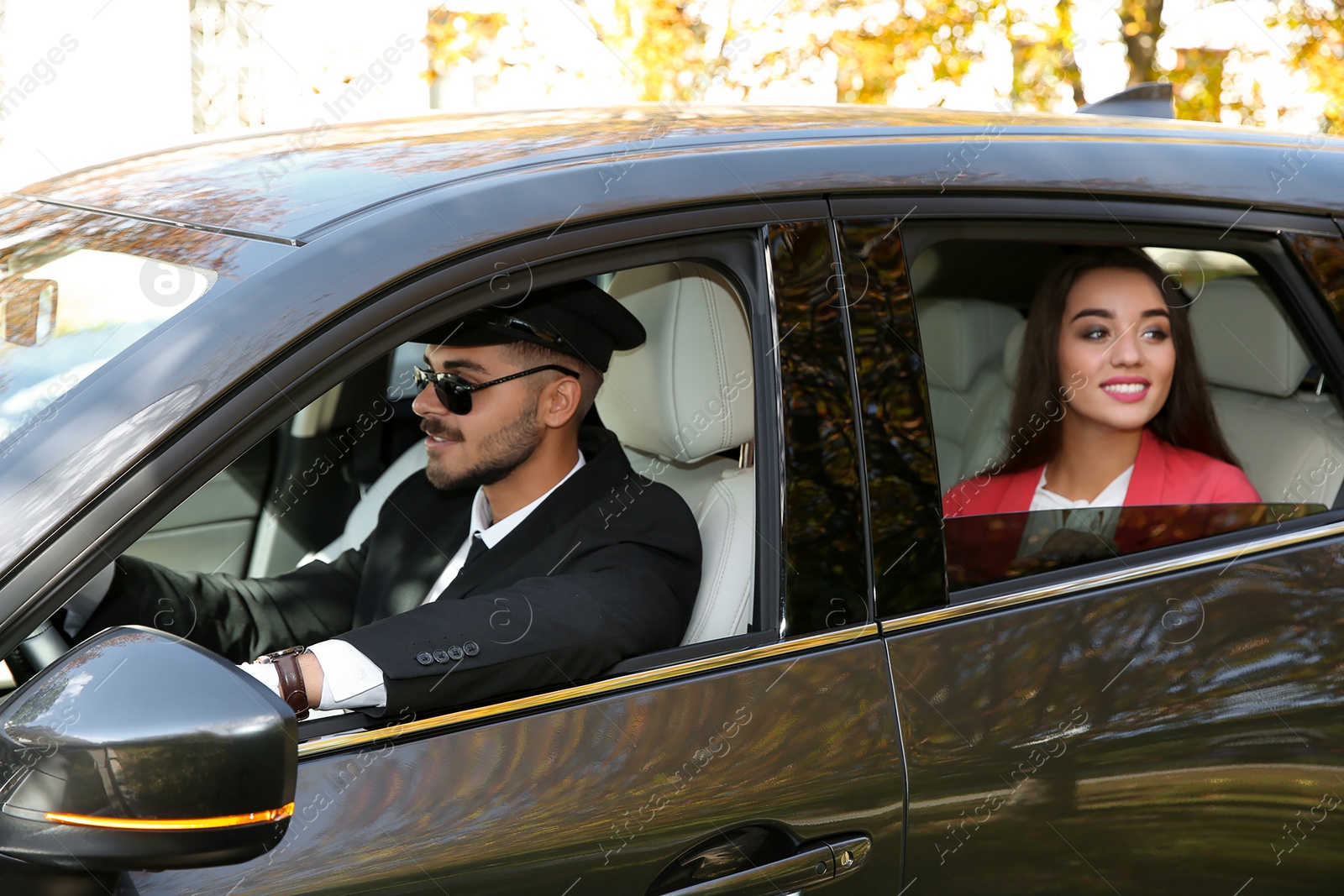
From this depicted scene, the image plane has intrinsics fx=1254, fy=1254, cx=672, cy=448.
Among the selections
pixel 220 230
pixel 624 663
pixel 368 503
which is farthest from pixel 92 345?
pixel 368 503

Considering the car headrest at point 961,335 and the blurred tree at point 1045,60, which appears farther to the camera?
the blurred tree at point 1045,60

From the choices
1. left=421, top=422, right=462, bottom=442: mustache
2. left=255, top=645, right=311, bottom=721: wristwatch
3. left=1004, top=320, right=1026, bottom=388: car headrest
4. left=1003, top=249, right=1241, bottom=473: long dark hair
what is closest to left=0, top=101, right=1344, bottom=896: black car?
left=255, top=645, right=311, bottom=721: wristwatch

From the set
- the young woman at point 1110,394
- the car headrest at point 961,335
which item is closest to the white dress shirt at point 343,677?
the young woman at point 1110,394

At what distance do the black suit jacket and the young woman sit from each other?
1.99 feet

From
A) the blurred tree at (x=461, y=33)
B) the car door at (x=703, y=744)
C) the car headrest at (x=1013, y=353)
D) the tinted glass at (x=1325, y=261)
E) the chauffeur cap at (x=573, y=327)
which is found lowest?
the car door at (x=703, y=744)

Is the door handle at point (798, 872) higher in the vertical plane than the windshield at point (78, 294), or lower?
lower

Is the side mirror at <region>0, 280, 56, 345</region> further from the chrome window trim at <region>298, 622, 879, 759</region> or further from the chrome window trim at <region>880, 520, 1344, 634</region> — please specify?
the chrome window trim at <region>880, 520, 1344, 634</region>

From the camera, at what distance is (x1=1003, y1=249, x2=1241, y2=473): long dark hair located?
2275mm

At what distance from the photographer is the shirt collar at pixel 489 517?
2197mm

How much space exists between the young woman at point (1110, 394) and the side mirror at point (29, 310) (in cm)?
142

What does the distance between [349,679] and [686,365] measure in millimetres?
745

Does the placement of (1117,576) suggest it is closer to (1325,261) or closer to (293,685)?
(1325,261)

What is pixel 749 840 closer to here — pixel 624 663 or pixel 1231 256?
pixel 624 663

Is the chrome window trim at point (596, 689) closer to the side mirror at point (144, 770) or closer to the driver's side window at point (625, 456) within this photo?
the driver's side window at point (625, 456)
